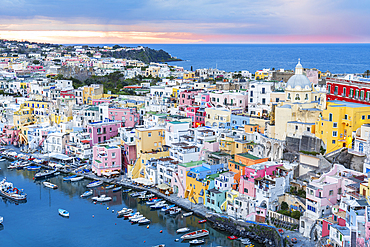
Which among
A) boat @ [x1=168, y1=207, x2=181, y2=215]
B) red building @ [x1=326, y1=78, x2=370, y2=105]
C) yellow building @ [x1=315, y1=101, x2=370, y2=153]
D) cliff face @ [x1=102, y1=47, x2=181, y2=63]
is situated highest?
cliff face @ [x1=102, y1=47, x2=181, y2=63]

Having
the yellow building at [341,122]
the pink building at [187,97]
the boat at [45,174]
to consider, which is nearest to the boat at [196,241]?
the yellow building at [341,122]

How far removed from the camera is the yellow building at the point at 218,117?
43.0 metres

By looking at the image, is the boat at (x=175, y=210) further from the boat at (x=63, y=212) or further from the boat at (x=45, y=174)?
the boat at (x=45, y=174)

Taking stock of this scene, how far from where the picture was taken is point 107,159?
136 feet

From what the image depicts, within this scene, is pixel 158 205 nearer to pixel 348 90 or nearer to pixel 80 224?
pixel 80 224

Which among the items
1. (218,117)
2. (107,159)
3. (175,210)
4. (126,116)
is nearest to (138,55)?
(126,116)

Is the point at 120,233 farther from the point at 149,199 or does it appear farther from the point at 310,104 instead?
the point at 310,104

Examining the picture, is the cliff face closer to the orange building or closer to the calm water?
the calm water

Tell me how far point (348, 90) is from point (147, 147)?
19.0 m

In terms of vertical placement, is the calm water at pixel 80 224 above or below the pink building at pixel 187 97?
below

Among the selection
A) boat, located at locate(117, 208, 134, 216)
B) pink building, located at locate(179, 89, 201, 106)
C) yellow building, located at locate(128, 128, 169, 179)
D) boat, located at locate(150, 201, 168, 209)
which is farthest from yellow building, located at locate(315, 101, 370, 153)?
pink building, located at locate(179, 89, 201, 106)

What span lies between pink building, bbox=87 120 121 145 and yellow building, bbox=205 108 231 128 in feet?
36.4

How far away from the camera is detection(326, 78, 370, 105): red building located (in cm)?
3569

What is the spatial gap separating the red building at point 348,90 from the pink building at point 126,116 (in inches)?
874
